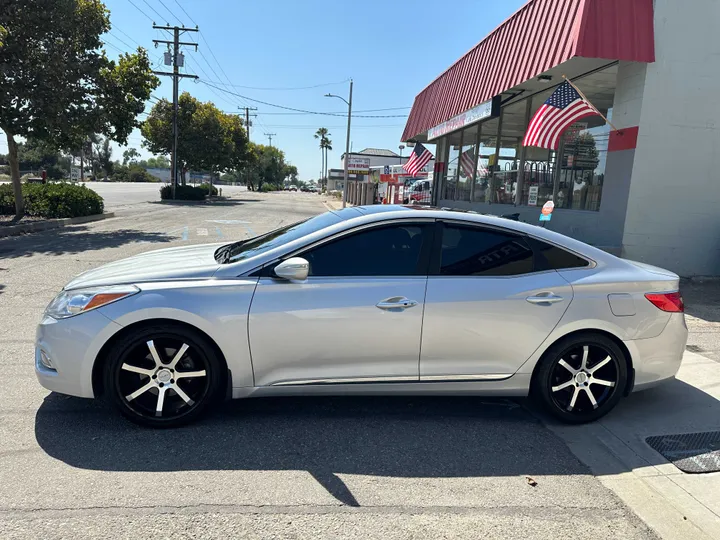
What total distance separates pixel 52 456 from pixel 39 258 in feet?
27.4

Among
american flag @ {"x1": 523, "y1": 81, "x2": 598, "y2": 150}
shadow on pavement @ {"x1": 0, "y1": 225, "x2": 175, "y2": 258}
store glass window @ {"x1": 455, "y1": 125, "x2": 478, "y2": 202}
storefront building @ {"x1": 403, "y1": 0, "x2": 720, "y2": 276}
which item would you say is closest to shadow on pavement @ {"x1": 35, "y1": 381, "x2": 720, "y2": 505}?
storefront building @ {"x1": 403, "y1": 0, "x2": 720, "y2": 276}

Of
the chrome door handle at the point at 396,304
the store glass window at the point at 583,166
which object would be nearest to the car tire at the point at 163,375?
the chrome door handle at the point at 396,304

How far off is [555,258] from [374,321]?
57.8 inches

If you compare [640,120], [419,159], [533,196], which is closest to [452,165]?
A: [419,159]

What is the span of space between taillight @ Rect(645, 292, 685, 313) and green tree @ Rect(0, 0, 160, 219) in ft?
48.8

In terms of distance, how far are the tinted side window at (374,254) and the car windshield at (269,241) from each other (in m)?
0.27

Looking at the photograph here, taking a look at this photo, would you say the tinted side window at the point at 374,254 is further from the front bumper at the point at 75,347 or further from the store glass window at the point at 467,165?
the store glass window at the point at 467,165

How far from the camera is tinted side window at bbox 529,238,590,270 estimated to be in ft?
12.6

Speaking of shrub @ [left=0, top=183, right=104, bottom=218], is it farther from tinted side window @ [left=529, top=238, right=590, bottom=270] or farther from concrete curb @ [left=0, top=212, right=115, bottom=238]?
tinted side window @ [left=529, top=238, right=590, bottom=270]

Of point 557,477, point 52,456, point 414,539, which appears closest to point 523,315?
point 557,477

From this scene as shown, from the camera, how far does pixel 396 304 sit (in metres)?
3.52

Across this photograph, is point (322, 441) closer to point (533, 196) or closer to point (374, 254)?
point (374, 254)

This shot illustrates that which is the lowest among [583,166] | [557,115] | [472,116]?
[583,166]

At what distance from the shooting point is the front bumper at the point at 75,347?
331 centimetres
